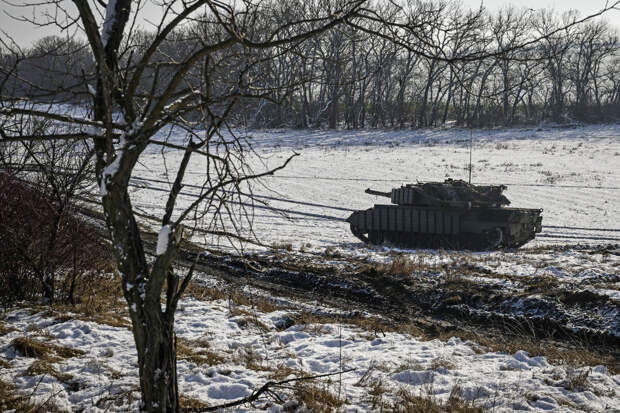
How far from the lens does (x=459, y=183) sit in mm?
16453

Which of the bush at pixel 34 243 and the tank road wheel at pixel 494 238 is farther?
the tank road wheel at pixel 494 238

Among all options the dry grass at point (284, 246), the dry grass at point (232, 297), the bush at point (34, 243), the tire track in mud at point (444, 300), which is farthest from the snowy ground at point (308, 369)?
the dry grass at point (284, 246)

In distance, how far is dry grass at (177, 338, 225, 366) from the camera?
5.96m

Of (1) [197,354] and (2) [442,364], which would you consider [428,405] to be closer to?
(2) [442,364]

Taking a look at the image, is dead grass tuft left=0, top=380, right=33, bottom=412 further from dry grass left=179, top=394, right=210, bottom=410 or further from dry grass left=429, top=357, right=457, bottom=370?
dry grass left=429, top=357, right=457, bottom=370

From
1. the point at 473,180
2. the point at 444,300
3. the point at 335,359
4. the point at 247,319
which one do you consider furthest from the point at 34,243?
the point at 473,180

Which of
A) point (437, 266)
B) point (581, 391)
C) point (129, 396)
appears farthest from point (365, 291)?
point (129, 396)

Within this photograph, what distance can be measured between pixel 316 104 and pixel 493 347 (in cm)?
4419

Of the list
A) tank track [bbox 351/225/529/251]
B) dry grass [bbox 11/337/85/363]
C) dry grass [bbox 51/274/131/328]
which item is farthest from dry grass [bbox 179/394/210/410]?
tank track [bbox 351/225/529/251]

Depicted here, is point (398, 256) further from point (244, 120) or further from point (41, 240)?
point (244, 120)

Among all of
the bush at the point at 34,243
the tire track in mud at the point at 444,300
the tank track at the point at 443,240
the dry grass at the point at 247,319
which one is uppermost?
the bush at the point at 34,243

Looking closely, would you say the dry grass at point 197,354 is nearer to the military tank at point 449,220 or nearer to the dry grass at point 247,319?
the dry grass at point 247,319

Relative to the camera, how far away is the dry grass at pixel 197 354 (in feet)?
19.6

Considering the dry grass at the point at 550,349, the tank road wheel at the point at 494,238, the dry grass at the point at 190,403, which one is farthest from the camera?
the tank road wheel at the point at 494,238
